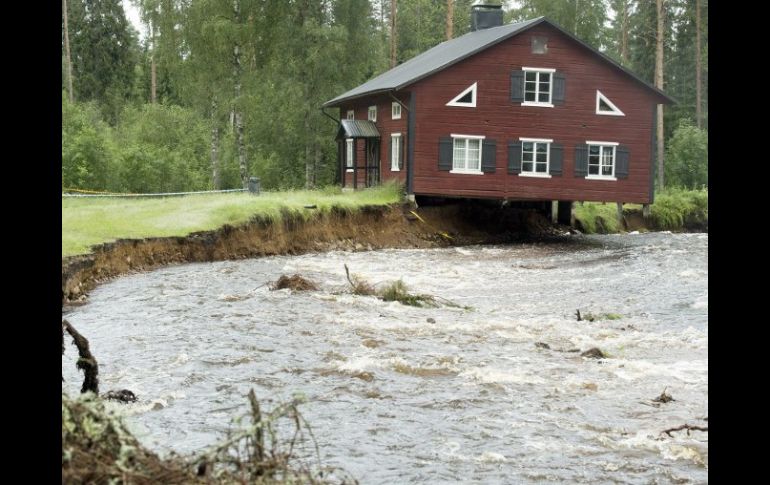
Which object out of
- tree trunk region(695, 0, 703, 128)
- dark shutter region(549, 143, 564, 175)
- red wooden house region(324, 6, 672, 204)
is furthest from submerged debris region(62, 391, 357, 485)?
tree trunk region(695, 0, 703, 128)

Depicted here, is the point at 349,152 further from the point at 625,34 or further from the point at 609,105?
the point at 625,34

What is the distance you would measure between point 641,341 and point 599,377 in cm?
334

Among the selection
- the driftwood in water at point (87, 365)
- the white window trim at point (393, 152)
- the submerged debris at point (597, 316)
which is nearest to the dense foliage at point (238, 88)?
the white window trim at point (393, 152)

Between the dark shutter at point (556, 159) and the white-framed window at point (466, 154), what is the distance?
298cm

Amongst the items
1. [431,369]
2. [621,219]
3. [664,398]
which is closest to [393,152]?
[621,219]

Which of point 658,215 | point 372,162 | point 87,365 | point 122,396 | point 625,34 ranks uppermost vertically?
point 625,34

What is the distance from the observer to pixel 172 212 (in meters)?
29.3

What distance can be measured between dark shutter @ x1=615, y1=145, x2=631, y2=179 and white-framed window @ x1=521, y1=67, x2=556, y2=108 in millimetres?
3452

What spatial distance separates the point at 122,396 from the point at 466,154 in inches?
1054

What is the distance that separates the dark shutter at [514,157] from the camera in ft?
119

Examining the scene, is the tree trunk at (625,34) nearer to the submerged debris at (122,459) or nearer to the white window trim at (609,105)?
the white window trim at (609,105)

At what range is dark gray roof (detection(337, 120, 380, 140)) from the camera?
40.1m
